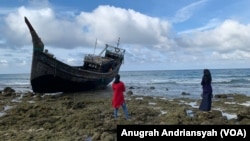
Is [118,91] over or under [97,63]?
under

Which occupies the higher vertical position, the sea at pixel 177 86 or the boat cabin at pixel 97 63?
the boat cabin at pixel 97 63

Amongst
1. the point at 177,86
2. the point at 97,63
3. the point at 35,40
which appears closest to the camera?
the point at 35,40

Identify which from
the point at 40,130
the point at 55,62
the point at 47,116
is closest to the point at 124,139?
the point at 40,130

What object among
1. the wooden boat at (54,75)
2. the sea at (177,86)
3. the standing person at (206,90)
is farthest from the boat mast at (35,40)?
the standing person at (206,90)

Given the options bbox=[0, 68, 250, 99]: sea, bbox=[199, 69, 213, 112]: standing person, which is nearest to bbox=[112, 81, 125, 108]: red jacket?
bbox=[199, 69, 213, 112]: standing person

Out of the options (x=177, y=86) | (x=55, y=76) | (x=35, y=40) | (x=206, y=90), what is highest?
(x=35, y=40)

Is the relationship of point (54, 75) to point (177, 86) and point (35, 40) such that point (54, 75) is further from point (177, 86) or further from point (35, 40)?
point (177, 86)

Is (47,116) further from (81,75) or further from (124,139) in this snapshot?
(81,75)

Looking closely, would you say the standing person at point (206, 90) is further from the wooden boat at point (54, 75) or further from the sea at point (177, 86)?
the wooden boat at point (54, 75)

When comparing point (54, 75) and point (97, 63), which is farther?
point (97, 63)

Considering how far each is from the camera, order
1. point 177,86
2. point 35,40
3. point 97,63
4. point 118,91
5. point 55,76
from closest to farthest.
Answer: point 118,91, point 35,40, point 55,76, point 97,63, point 177,86

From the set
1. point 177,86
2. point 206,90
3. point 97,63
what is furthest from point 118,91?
point 177,86

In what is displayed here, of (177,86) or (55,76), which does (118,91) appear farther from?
(177,86)

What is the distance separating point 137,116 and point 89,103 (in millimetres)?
5935
